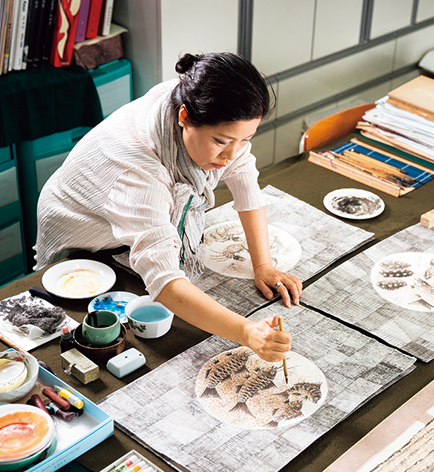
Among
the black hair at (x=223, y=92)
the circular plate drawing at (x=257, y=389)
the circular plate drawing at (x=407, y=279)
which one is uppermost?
the black hair at (x=223, y=92)

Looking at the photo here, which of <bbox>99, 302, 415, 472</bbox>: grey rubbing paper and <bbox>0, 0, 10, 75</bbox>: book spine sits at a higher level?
<bbox>0, 0, 10, 75</bbox>: book spine

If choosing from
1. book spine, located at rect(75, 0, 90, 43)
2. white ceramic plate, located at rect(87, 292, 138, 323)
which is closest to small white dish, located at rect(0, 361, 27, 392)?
white ceramic plate, located at rect(87, 292, 138, 323)

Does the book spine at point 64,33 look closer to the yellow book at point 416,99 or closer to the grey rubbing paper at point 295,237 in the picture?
the grey rubbing paper at point 295,237

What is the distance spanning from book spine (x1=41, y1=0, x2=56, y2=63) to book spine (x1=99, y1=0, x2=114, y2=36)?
22 centimetres

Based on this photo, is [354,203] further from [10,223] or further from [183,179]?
[10,223]

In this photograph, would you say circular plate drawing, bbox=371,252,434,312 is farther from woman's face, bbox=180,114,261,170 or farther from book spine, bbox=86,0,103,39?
book spine, bbox=86,0,103,39

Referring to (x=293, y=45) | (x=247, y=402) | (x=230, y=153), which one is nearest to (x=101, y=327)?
(x=247, y=402)

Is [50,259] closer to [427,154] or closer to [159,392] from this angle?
[159,392]

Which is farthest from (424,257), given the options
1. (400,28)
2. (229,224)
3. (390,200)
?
(400,28)

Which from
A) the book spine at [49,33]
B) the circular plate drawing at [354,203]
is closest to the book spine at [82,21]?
the book spine at [49,33]

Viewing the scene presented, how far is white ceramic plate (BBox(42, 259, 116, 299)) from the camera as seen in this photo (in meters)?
1.49

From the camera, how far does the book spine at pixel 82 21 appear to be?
2.40m

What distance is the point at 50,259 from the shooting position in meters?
1.67

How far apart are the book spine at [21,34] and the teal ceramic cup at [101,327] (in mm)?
1424
